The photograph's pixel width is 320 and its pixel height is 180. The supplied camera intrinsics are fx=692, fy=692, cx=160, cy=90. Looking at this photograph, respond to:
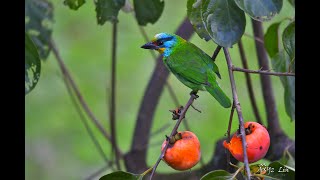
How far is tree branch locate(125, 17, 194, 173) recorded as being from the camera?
8.70 ft

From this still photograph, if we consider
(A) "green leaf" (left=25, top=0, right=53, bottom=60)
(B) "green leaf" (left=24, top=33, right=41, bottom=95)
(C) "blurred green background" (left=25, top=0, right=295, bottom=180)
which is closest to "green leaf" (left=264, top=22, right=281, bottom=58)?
A: (B) "green leaf" (left=24, top=33, right=41, bottom=95)

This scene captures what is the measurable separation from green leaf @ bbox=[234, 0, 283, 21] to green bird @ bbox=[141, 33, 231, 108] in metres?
0.13

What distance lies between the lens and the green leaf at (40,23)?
8.36 feet

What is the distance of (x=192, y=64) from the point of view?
1500mm

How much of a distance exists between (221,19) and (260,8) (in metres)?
0.09

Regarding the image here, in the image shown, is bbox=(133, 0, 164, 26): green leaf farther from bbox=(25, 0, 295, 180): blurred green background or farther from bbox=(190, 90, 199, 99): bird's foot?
bbox=(25, 0, 295, 180): blurred green background

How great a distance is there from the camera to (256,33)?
93.5 inches

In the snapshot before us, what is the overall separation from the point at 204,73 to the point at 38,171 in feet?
9.26

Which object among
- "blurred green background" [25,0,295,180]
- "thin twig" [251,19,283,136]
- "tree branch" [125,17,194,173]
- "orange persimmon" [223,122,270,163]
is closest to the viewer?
"orange persimmon" [223,122,270,163]

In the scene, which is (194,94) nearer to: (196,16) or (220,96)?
(220,96)

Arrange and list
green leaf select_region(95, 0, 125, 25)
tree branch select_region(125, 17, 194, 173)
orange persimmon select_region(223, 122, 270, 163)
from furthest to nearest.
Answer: tree branch select_region(125, 17, 194, 173) → green leaf select_region(95, 0, 125, 25) → orange persimmon select_region(223, 122, 270, 163)
